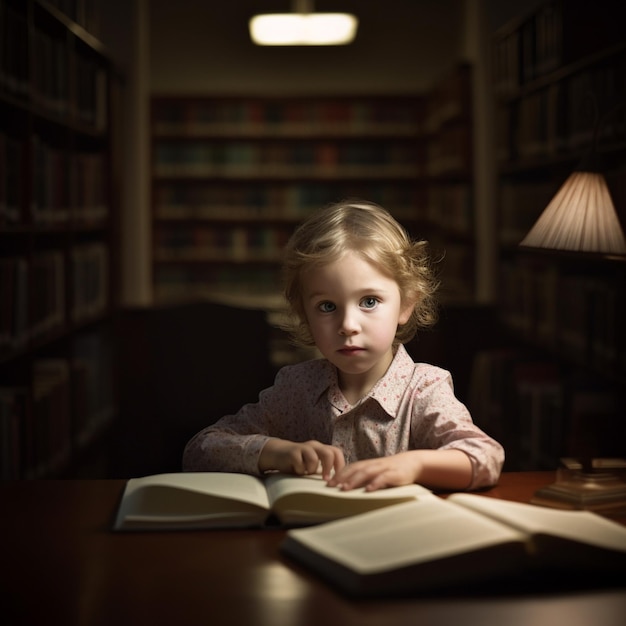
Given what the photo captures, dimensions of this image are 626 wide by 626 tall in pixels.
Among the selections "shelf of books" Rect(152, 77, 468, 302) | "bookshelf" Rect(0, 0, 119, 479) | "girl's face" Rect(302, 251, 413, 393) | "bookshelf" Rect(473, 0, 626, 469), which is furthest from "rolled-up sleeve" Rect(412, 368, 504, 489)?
"shelf of books" Rect(152, 77, 468, 302)

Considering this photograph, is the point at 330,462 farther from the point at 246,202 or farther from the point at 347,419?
the point at 246,202

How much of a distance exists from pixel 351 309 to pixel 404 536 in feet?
1.30

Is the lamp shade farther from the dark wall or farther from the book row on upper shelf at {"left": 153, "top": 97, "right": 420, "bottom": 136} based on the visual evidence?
the book row on upper shelf at {"left": 153, "top": 97, "right": 420, "bottom": 136}

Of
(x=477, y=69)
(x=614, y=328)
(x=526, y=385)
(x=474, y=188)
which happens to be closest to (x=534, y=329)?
(x=526, y=385)

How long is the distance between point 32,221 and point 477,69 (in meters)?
2.85

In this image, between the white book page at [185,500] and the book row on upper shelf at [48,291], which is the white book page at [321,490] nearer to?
the white book page at [185,500]

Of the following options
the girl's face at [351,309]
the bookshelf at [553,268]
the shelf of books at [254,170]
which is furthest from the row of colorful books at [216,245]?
the girl's face at [351,309]

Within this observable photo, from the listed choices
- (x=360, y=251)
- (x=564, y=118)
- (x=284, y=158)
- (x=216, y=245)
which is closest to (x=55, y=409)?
Answer: (x=564, y=118)

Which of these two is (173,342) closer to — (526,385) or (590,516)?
(590,516)

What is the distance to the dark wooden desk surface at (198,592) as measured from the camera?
0.81m

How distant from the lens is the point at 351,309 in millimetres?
1229

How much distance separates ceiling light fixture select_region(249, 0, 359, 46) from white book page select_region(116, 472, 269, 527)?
4.55 m

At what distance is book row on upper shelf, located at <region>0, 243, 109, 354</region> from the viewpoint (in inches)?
127

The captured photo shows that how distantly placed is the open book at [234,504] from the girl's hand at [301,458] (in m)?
0.04
